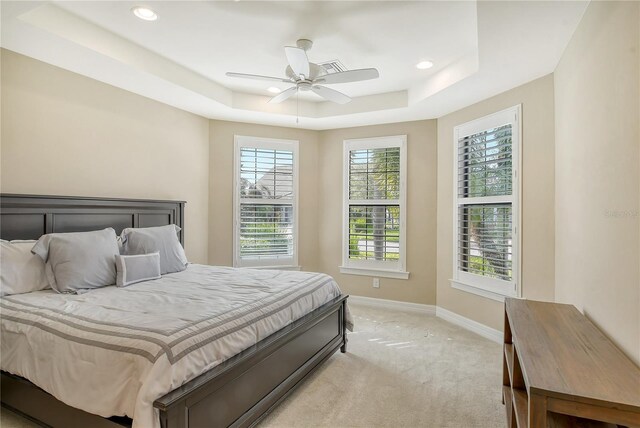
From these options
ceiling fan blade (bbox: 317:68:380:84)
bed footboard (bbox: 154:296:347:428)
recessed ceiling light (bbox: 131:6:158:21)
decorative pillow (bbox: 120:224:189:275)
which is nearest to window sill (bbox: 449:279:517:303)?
bed footboard (bbox: 154:296:347:428)

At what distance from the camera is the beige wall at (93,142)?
283 cm

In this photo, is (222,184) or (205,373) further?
(222,184)

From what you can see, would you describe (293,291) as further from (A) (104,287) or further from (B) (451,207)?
(B) (451,207)

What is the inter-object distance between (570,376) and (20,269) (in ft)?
10.8

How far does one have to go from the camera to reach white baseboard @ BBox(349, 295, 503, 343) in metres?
3.69

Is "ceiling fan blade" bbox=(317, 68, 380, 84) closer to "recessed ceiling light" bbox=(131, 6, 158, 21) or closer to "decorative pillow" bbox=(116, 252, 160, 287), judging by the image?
"recessed ceiling light" bbox=(131, 6, 158, 21)

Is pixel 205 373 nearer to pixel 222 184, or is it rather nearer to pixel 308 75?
pixel 308 75

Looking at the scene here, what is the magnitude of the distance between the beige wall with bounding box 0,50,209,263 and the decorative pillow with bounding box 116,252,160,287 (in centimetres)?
97

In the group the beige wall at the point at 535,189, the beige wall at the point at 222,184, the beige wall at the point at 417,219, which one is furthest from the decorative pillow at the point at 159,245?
the beige wall at the point at 535,189

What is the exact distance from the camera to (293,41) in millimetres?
3000

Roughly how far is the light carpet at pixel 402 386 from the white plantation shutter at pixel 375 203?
1.26m

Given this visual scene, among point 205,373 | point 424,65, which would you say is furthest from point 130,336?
point 424,65

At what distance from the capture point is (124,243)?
10.5ft

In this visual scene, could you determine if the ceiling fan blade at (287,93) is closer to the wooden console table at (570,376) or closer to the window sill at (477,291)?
the wooden console table at (570,376)
